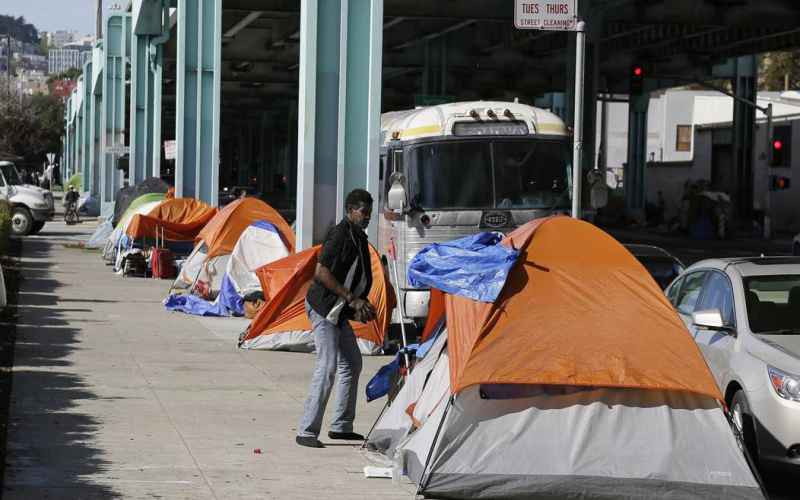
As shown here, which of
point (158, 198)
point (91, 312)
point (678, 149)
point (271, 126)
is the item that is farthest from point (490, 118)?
point (271, 126)

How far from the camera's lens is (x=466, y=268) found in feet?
31.5

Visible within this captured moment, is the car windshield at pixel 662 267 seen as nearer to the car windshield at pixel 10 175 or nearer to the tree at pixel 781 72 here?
the car windshield at pixel 10 175

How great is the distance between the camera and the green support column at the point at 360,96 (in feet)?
65.9

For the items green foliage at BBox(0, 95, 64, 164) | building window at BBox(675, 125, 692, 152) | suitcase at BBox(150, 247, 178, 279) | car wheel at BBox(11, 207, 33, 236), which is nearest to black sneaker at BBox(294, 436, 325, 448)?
suitcase at BBox(150, 247, 178, 279)

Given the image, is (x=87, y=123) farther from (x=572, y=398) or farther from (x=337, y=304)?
(x=572, y=398)

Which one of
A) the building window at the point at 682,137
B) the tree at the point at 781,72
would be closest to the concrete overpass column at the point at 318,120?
the building window at the point at 682,137

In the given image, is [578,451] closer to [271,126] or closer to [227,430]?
[227,430]

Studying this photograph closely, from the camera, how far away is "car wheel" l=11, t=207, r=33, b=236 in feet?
145

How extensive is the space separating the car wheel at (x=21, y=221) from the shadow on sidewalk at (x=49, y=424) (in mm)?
25100

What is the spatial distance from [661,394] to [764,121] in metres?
55.7

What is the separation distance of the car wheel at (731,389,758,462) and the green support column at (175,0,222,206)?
22373 millimetres

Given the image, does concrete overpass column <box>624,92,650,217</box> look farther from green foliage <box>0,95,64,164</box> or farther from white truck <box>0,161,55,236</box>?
green foliage <box>0,95,64,164</box>

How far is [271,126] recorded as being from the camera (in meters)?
106

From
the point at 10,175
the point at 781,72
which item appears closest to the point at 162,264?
the point at 10,175
